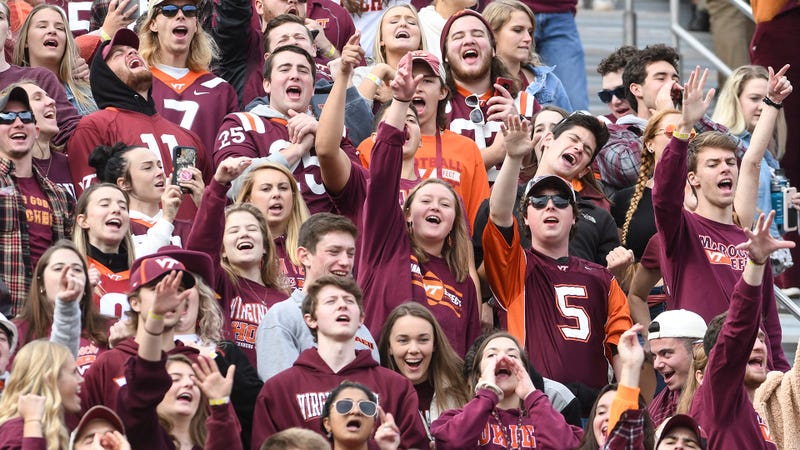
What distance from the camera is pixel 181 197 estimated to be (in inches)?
407

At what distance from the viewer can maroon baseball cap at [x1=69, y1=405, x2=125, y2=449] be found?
7.93 meters

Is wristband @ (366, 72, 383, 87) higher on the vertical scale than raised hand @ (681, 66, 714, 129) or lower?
→ higher

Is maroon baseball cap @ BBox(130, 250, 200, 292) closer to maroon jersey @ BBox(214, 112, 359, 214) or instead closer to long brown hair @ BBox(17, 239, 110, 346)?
long brown hair @ BBox(17, 239, 110, 346)

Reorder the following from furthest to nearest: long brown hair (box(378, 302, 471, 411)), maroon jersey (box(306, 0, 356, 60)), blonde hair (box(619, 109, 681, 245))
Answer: maroon jersey (box(306, 0, 356, 60))
blonde hair (box(619, 109, 681, 245))
long brown hair (box(378, 302, 471, 411))

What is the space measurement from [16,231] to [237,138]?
1629 mm

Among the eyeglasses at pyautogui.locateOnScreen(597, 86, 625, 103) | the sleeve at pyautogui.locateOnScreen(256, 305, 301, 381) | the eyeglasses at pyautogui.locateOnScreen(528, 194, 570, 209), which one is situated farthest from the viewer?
the eyeglasses at pyautogui.locateOnScreen(597, 86, 625, 103)

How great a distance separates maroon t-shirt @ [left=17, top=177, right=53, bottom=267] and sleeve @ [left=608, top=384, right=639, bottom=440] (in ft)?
10.2

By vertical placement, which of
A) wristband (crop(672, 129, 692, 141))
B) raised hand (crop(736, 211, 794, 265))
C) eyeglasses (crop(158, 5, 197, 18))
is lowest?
raised hand (crop(736, 211, 794, 265))

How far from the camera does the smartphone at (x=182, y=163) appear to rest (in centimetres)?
1034

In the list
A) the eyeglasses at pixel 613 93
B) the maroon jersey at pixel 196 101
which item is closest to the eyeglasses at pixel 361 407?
the maroon jersey at pixel 196 101

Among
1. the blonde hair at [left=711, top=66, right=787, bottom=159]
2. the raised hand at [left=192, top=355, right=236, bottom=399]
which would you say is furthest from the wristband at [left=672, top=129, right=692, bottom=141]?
the blonde hair at [left=711, top=66, right=787, bottom=159]

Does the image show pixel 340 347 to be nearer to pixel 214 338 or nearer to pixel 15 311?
pixel 214 338

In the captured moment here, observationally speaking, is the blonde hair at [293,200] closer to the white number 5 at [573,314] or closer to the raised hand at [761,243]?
the white number 5 at [573,314]

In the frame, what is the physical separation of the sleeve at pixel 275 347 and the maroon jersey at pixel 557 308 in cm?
122
